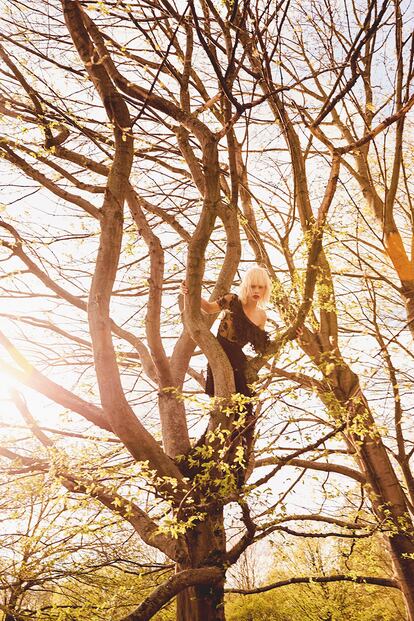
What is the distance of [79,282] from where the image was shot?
4.97 m

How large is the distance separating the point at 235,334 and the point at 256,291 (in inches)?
20.5

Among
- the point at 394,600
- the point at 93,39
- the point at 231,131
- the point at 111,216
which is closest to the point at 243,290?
the point at 231,131

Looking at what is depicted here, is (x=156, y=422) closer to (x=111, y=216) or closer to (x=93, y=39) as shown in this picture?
(x=111, y=216)

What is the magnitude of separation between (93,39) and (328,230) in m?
2.25

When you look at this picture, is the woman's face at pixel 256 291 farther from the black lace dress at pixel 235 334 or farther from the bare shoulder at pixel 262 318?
the black lace dress at pixel 235 334

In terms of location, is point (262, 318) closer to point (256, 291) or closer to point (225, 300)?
point (256, 291)

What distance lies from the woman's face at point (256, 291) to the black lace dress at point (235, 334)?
36 cm

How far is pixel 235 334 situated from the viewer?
3244 millimetres

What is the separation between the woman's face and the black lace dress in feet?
1.19

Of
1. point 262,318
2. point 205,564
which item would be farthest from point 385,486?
point 205,564

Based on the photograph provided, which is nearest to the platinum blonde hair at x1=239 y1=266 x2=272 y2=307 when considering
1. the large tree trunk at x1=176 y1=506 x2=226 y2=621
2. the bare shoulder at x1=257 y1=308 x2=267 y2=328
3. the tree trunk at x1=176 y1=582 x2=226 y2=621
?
the bare shoulder at x1=257 y1=308 x2=267 y2=328

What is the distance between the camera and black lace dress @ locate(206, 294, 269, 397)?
3.13 m

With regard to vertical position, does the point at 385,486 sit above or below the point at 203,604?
above

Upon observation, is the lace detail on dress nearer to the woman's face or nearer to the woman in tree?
the woman in tree
